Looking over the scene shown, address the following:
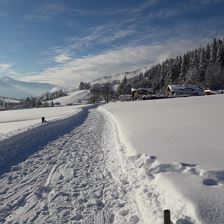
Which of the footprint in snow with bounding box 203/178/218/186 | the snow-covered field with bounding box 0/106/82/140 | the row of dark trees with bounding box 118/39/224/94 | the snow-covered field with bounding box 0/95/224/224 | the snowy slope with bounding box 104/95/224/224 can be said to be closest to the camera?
the snowy slope with bounding box 104/95/224/224

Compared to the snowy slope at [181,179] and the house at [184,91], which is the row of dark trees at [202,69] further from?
the snowy slope at [181,179]

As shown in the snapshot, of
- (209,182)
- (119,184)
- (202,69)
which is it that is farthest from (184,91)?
(209,182)

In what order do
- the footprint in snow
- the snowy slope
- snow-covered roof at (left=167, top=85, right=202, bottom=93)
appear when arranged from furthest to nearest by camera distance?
snow-covered roof at (left=167, top=85, right=202, bottom=93)
the footprint in snow
the snowy slope

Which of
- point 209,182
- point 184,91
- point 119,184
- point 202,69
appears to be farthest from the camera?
point 202,69

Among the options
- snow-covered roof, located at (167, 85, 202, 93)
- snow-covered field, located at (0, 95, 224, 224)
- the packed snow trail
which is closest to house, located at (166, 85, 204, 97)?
snow-covered roof, located at (167, 85, 202, 93)

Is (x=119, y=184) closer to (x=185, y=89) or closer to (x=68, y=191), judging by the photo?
(x=68, y=191)

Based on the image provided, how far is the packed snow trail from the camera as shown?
6.64 meters

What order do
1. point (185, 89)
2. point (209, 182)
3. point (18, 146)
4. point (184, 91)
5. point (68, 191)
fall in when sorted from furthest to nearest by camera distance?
1. point (185, 89)
2. point (184, 91)
3. point (18, 146)
4. point (68, 191)
5. point (209, 182)

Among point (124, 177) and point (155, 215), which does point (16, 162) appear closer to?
point (124, 177)

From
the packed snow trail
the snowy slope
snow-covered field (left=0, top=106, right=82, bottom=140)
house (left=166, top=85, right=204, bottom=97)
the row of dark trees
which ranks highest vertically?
the row of dark trees

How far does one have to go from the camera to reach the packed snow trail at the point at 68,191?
6637 mm

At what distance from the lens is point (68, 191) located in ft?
27.2

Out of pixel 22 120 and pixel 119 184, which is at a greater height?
pixel 119 184

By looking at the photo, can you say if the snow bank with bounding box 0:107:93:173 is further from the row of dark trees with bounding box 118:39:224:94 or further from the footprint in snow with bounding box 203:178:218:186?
the row of dark trees with bounding box 118:39:224:94
